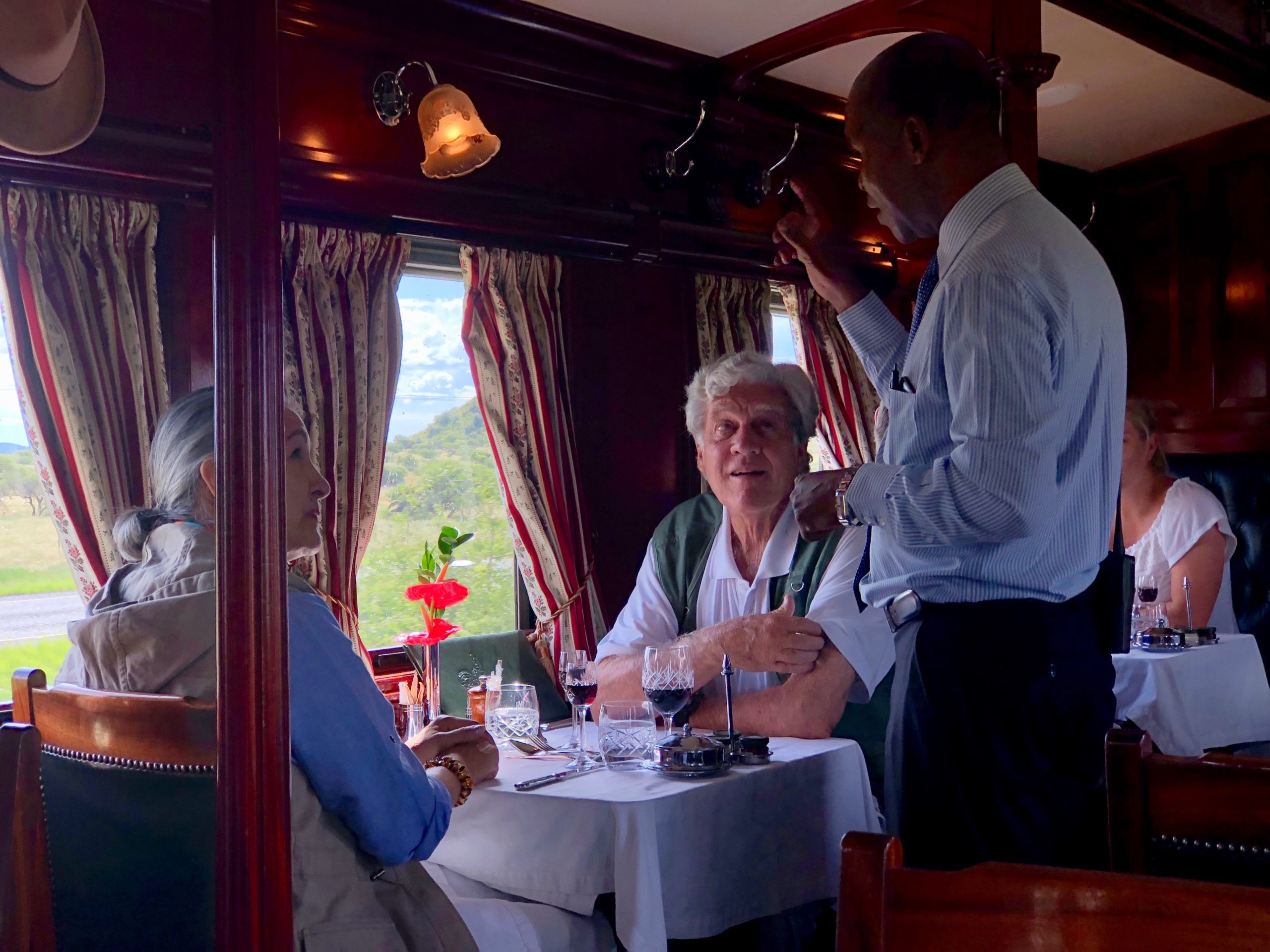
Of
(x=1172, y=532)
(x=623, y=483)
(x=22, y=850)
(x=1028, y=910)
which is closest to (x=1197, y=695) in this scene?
(x=1172, y=532)

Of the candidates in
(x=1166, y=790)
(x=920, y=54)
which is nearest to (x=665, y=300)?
(x=920, y=54)

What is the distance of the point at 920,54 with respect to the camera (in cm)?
176

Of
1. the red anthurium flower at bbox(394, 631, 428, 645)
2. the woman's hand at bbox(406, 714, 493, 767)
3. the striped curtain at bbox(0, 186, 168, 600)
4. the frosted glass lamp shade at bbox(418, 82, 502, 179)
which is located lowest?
the woman's hand at bbox(406, 714, 493, 767)

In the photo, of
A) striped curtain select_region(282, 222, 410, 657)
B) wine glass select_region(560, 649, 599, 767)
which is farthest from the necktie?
striped curtain select_region(282, 222, 410, 657)

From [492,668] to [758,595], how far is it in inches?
33.5

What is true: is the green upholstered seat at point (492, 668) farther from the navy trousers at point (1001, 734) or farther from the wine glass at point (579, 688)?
the navy trousers at point (1001, 734)

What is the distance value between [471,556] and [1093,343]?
2765mm

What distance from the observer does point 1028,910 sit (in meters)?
0.84

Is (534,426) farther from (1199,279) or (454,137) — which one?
(1199,279)

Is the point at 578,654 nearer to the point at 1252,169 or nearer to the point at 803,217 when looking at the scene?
the point at 803,217

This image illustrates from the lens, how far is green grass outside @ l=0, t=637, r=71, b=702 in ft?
2.63

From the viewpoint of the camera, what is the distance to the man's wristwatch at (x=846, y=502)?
1.79m

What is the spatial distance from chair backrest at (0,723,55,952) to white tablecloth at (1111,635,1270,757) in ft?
10.3

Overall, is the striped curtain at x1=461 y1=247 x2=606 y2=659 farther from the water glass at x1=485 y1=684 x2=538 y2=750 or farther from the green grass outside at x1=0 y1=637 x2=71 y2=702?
the green grass outside at x1=0 y1=637 x2=71 y2=702
